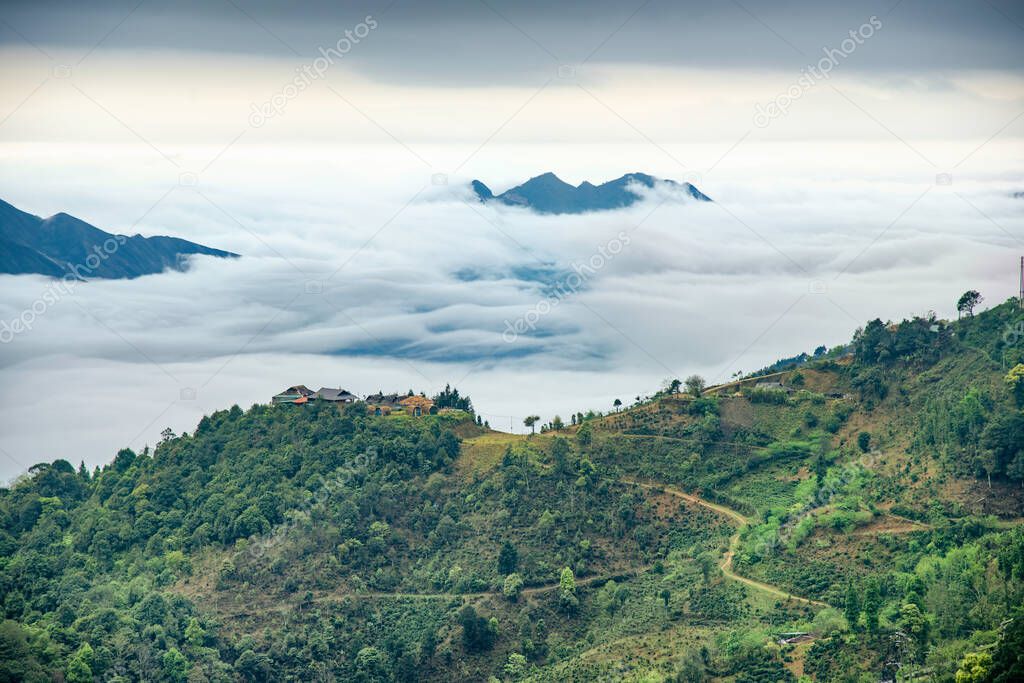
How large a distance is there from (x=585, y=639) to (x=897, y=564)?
40.7ft

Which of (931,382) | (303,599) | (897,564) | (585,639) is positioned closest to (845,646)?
(897,564)

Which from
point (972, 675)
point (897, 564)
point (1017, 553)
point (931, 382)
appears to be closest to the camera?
point (972, 675)

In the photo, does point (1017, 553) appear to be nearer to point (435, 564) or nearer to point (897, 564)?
point (897, 564)

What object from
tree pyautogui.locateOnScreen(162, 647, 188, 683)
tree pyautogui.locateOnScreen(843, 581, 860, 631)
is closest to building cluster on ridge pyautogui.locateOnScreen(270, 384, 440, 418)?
tree pyautogui.locateOnScreen(162, 647, 188, 683)

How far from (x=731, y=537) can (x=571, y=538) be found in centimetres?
667

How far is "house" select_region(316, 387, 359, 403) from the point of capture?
77.5 m

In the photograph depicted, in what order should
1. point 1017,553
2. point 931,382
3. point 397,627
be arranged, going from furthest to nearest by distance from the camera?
point 931,382, point 397,627, point 1017,553

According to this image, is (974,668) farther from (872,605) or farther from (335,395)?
(335,395)

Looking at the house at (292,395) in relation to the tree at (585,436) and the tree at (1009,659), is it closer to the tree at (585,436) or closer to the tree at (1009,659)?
the tree at (585,436)

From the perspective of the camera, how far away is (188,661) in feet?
201

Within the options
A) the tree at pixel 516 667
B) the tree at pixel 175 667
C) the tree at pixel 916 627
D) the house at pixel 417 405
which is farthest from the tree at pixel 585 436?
the tree at pixel 175 667

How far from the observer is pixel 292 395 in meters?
77.8

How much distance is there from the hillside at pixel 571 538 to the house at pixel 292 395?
4.58 ft

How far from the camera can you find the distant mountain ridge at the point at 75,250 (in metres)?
102
